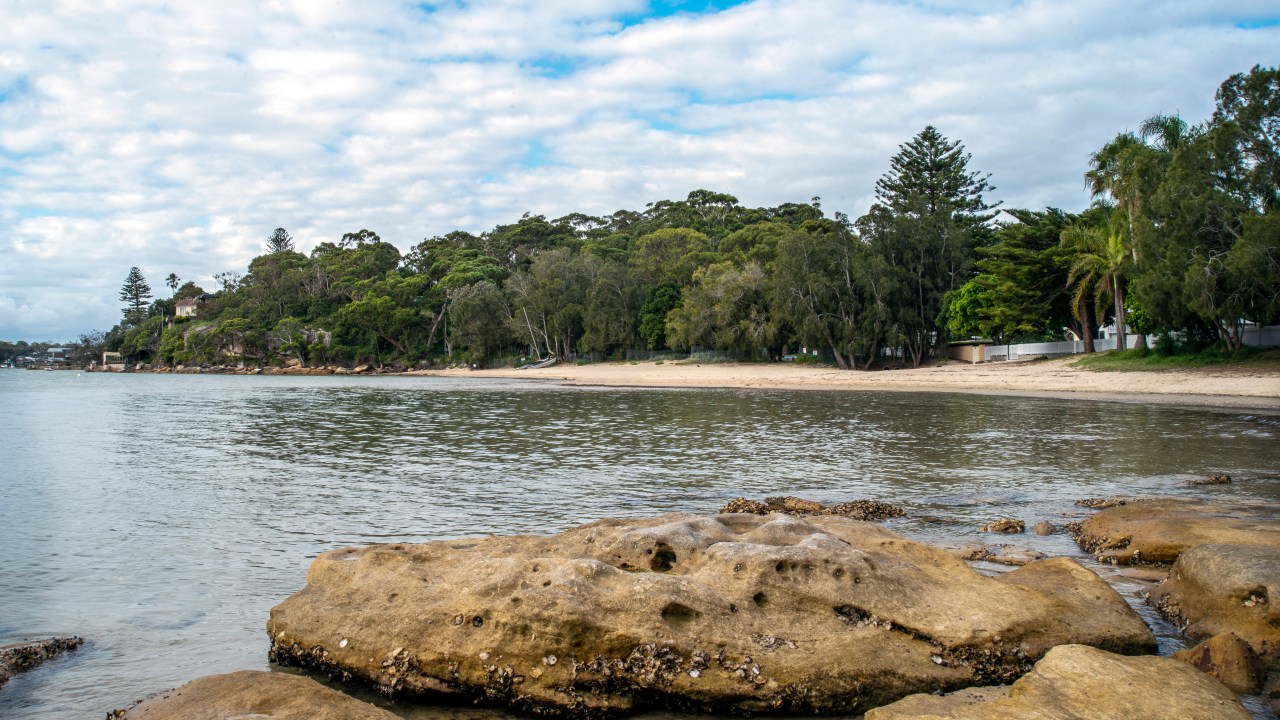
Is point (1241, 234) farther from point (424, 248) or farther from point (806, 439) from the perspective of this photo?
point (424, 248)

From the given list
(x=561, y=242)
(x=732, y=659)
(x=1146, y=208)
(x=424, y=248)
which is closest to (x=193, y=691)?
(x=732, y=659)

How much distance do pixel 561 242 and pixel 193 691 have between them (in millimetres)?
118607

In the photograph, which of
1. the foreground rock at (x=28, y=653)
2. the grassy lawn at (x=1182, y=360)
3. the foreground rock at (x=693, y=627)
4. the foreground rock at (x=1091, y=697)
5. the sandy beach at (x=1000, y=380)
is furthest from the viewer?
the grassy lawn at (x=1182, y=360)

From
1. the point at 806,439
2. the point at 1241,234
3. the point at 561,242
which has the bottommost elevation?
the point at 806,439

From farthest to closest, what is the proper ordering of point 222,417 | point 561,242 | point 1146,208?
point 561,242
point 1146,208
point 222,417

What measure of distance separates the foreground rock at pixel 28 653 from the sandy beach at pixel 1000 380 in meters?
33.3

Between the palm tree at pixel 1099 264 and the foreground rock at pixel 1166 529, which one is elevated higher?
the palm tree at pixel 1099 264

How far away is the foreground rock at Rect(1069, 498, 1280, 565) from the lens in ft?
27.2

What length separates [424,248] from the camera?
127 meters

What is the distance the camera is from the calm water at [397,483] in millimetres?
7574

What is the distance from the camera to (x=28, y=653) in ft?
21.0

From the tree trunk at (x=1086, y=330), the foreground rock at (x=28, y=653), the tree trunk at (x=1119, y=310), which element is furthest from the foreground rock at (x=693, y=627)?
the tree trunk at (x=1086, y=330)

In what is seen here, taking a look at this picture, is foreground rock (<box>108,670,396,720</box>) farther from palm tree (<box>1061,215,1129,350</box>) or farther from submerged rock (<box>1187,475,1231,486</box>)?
palm tree (<box>1061,215,1129,350</box>)

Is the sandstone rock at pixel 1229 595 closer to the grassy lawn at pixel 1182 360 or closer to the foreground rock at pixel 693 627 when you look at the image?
the foreground rock at pixel 693 627
